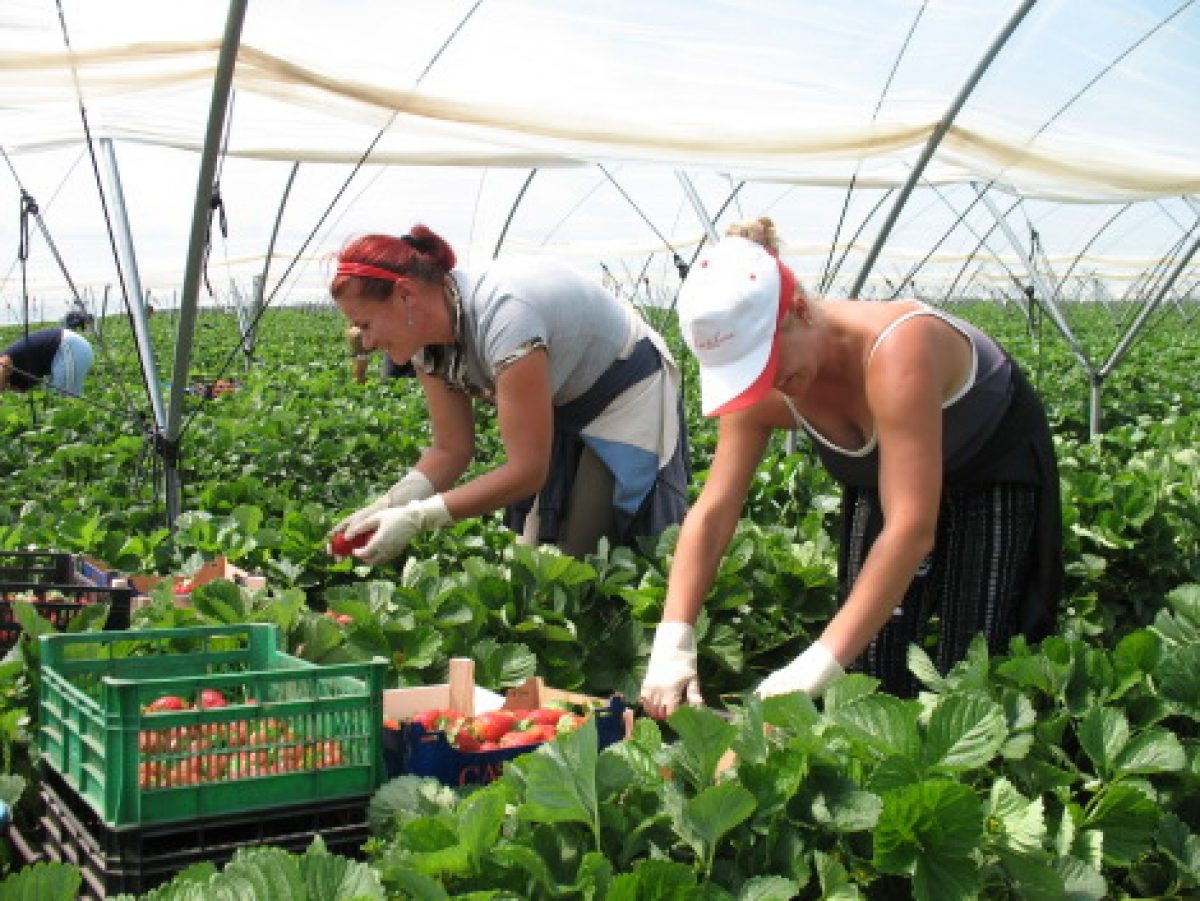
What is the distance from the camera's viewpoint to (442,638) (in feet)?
9.21

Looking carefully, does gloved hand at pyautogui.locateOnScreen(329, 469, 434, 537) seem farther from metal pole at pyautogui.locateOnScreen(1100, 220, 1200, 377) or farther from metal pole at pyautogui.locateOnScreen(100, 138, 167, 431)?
metal pole at pyautogui.locateOnScreen(1100, 220, 1200, 377)

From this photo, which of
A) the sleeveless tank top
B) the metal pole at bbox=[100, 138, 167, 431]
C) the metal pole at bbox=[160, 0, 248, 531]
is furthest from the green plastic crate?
the metal pole at bbox=[100, 138, 167, 431]

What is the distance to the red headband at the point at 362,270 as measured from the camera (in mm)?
3104

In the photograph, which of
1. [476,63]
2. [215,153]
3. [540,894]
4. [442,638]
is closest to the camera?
[540,894]

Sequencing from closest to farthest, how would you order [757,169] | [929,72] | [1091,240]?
[929,72]
[757,169]
[1091,240]

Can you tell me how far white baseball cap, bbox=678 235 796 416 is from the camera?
2279 millimetres

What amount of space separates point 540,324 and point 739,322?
3.50 ft

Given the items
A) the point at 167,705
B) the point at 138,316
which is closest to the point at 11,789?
the point at 167,705

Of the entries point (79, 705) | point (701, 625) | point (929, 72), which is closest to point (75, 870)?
point (79, 705)

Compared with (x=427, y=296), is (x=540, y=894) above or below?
below

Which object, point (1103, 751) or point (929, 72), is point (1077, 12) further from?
point (1103, 751)

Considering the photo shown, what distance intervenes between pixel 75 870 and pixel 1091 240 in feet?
62.1

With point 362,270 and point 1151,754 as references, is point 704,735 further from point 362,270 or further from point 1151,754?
point 362,270

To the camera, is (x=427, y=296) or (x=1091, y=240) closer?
(x=427, y=296)
